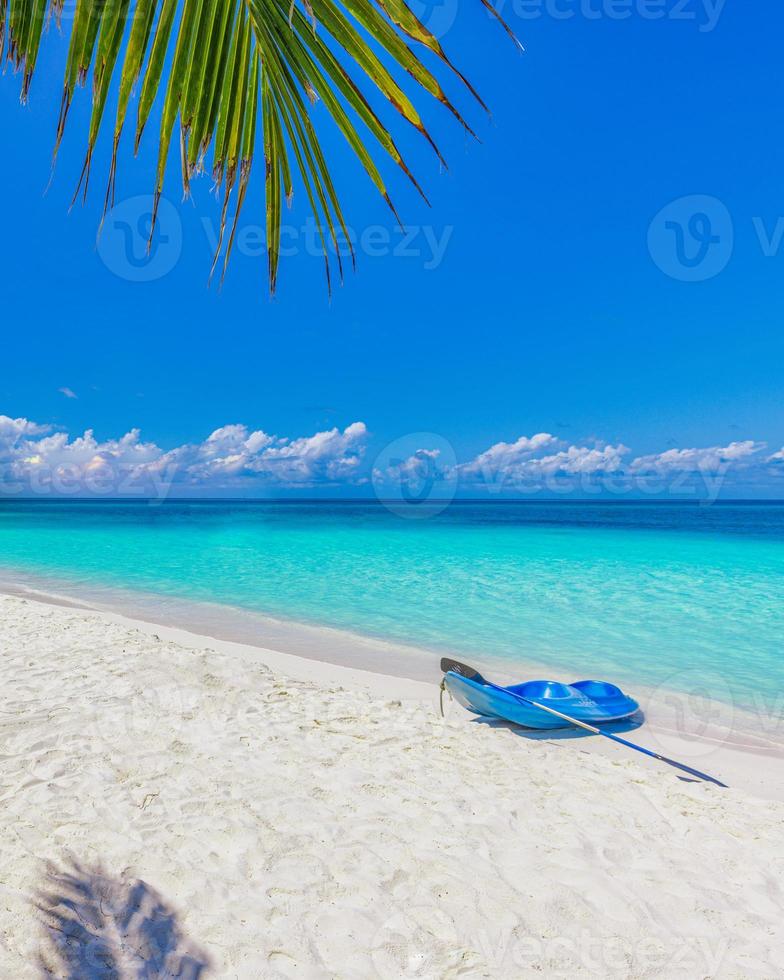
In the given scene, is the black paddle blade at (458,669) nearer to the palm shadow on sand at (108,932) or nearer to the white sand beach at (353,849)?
the white sand beach at (353,849)

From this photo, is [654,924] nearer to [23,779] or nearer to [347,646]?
[23,779]

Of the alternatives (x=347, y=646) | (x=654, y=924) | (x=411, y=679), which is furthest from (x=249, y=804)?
(x=347, y=646)

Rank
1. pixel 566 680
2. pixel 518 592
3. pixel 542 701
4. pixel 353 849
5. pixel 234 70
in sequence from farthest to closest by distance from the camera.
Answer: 1. pixel 518 592
2. pixel 566 680
3. pixel 542 701
4. pixel 353 849
5. pixel 234 70

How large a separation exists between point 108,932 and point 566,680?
6.75 metres

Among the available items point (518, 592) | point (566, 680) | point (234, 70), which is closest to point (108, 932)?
point (234, 70)

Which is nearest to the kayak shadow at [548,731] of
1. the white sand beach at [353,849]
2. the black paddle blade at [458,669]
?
the white sand beach at [353,849]

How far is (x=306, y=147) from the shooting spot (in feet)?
4.62

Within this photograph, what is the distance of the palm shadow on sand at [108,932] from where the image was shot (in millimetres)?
2160

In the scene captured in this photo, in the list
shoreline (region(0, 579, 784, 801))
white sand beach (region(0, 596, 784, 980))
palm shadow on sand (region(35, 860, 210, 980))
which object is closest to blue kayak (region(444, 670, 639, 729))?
shoreline (region(0, 579, 784, 801))

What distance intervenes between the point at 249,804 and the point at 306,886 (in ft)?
2.52

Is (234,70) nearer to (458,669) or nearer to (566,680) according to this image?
(458,669)

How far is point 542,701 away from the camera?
18.9 feet

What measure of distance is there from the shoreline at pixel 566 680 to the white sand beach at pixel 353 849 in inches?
4.0

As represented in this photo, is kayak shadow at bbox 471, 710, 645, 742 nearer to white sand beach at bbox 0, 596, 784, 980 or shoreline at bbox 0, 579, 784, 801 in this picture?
shoreline at bbox 0, 579, 784, 801
